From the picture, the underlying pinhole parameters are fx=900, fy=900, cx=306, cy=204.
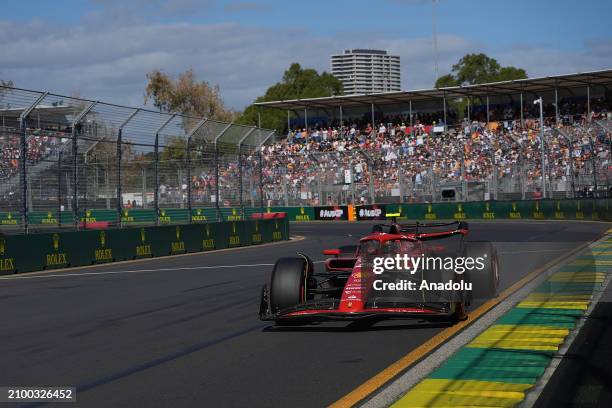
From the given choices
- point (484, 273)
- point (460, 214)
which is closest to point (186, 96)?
point (460, 214)

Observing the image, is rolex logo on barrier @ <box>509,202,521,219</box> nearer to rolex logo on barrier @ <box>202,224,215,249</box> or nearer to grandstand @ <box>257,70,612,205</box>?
grandstand @ <box>257,70,612,205</box>

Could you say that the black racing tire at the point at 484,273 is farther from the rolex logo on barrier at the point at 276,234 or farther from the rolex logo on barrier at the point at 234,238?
the rolex logo on barrier at the point at 276,234

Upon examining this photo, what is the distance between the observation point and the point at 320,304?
9156mm

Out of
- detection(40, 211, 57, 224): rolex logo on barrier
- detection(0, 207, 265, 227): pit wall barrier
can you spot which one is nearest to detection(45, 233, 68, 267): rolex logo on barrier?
detection(0, 207, 265, 227): pit wall barrier

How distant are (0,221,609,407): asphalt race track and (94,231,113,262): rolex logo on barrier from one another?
548cm

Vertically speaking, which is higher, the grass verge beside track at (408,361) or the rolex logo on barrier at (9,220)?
the rolex logo on barrier at (9,220)

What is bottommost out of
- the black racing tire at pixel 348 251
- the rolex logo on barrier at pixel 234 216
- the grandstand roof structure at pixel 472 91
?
the black racing tire at pixel 348 251

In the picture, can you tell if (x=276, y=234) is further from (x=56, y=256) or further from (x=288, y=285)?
(x=288, y=285)

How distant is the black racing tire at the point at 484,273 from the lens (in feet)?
35.3

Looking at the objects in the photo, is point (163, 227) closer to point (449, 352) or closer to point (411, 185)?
point (449, 352)

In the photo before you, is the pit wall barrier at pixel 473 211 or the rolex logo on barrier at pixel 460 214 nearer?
the pit wall barrier at pixel 473 211

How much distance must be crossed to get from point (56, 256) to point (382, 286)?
12.7 meters

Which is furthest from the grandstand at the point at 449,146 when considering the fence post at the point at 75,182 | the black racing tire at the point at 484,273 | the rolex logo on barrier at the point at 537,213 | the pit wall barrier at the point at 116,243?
the black racing tire at the point at 484,273

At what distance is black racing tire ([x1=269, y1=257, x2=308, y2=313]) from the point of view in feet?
30.9
